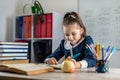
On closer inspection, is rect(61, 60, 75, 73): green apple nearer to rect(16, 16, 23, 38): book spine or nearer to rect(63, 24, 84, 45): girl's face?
rect(63, 24, 84, 45): girl's face

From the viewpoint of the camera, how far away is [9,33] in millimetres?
3330

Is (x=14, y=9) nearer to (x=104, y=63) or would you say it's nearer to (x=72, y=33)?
(x=72, y=33)

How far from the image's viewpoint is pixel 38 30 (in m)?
2.94

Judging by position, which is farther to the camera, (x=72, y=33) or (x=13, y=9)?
(x=13, y=9)

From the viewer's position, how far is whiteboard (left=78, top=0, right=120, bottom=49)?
2.66 metres

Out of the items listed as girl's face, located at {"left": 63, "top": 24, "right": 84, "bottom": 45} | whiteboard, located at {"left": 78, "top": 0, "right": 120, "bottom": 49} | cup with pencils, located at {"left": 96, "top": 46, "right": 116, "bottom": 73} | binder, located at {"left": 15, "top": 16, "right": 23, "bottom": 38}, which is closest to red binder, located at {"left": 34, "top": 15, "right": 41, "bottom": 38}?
binder, located at {"left": 15, "top": 16, "right": 23, "bottom": 38}

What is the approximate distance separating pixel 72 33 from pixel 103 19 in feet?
4.20

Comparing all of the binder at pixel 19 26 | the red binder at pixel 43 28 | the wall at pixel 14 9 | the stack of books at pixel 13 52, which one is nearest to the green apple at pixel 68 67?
the stack of books at pixel 13 52

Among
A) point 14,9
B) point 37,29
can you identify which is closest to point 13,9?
point 14,9

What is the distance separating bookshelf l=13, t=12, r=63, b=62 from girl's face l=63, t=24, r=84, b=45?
3.89ft

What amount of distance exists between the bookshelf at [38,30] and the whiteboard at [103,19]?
0.39 m

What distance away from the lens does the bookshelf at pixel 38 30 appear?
111 inches

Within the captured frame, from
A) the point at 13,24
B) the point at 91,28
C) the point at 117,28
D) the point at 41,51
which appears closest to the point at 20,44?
the point at 41,51

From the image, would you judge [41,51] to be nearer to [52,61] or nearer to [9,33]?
[9,33]
